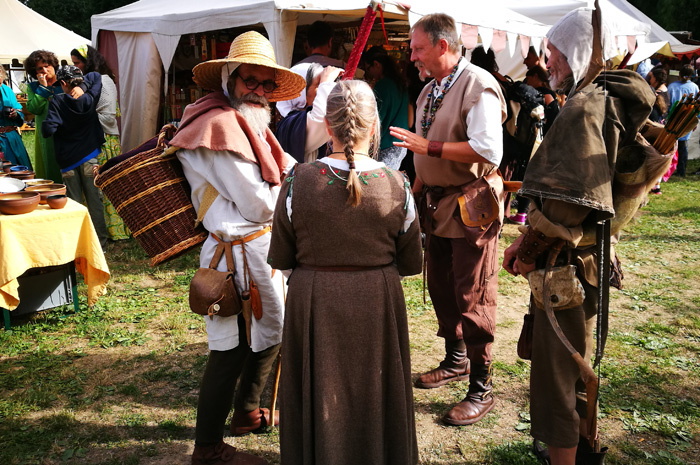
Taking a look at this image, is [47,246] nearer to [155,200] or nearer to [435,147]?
[155,200]

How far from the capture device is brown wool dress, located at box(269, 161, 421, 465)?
1.96 meters

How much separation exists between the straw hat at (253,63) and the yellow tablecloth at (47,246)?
6.57 feet

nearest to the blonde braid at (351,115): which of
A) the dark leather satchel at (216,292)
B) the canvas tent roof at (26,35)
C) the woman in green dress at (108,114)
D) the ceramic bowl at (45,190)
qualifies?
the dark leather satchel at (216,292)

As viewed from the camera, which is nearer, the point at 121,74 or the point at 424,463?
the point at 424,463

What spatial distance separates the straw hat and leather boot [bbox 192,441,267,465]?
5.33 ft

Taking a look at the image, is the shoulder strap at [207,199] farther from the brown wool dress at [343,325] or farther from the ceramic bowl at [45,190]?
the ceramic bowl at [45,190]

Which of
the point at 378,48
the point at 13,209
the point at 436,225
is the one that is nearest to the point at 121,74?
the point at 378,48

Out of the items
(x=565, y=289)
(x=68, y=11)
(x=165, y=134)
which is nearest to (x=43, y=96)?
(x=165, y=134)

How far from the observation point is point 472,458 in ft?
8.81

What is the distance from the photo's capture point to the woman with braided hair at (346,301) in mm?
1948

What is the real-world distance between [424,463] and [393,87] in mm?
4135

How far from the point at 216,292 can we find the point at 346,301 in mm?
627

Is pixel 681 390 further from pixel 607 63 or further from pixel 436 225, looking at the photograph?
pixel 607 63

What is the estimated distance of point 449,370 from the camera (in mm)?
3361
